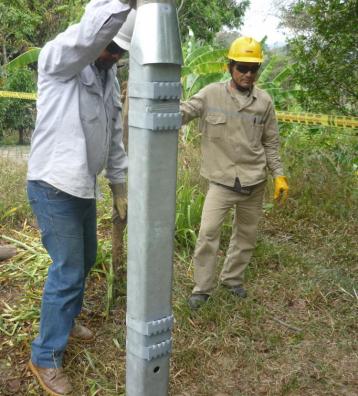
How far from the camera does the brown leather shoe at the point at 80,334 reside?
348cm

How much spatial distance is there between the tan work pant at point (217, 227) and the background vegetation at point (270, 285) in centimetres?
21

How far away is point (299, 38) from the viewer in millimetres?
5891

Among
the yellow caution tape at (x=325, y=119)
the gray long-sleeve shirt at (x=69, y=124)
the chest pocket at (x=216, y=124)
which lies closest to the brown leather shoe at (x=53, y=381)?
the gray long-sleeve shirt at (x=69, y=124)

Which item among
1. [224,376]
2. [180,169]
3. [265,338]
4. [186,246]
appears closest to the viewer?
[224,376]

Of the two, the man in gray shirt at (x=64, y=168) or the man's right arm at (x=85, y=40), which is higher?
the man's right arm at (x=85, y=40)

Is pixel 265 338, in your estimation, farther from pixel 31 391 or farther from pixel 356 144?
pixel 356 144

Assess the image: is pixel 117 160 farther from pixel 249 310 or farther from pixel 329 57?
pixel 329 57

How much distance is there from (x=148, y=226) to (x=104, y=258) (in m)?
2.71

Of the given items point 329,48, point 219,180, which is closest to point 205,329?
point 219,180

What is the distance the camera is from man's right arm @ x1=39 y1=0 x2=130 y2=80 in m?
1.99

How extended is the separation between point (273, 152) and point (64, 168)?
2019 mm

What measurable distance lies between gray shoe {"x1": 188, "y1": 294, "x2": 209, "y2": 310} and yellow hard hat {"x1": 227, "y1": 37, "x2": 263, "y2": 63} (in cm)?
183

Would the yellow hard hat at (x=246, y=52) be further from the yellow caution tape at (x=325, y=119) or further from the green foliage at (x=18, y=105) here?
the green foliage at (x=18, y=105)

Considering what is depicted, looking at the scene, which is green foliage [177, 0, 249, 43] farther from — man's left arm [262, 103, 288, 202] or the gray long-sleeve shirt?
the gray long-sleeve shirt
